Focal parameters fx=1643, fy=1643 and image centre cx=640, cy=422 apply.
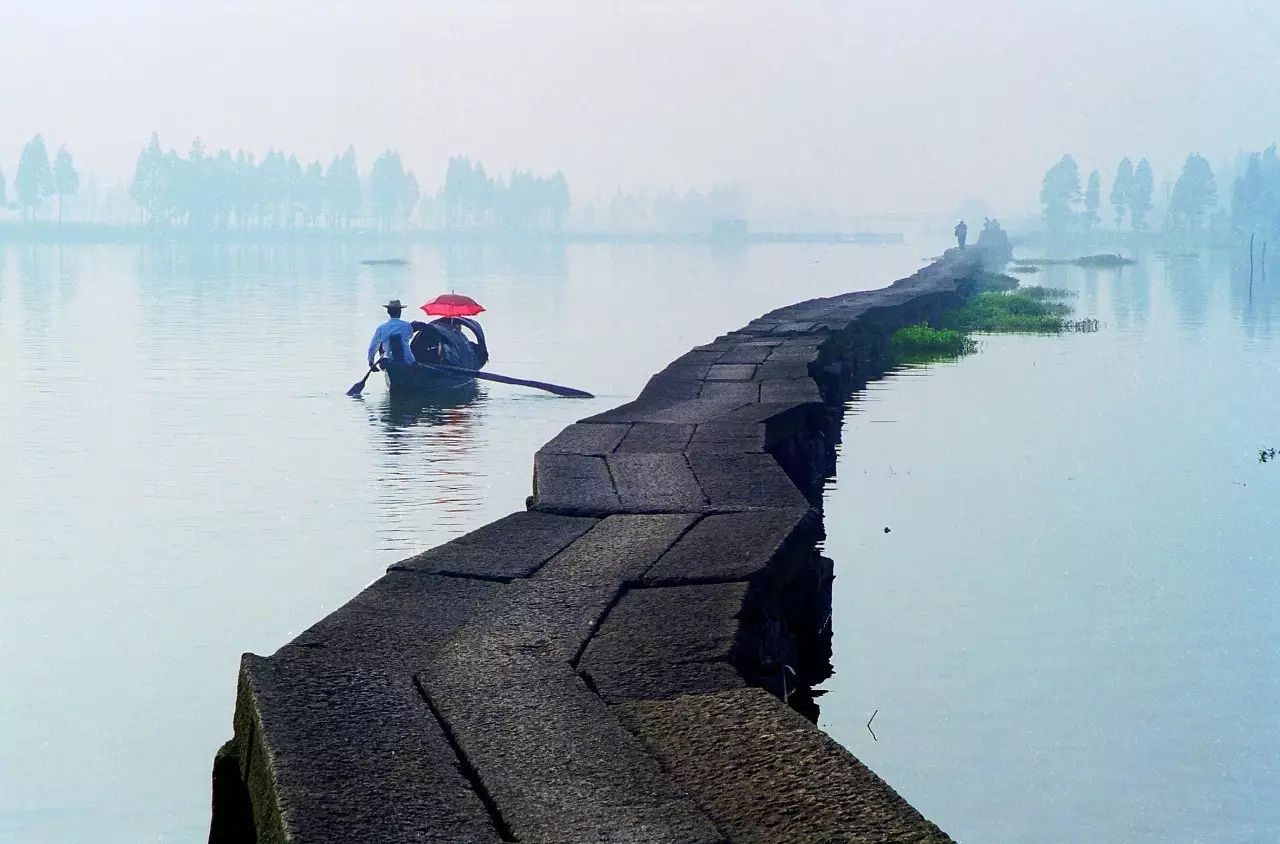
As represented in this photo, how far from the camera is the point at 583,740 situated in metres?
4.92

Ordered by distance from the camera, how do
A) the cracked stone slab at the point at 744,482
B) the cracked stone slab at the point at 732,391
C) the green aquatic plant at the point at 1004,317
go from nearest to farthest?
1. the cracked stone slab at the point at 744,482
2. the cracked stone slab at the point at 732,391
3. the green aquatic plant at the point at 1004,317

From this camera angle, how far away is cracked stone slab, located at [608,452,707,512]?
8898 mm

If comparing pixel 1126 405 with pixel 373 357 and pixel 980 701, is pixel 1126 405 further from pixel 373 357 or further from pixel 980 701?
pixel 980 701

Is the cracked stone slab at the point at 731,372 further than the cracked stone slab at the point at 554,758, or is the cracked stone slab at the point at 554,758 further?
the cracked stone slab at the point at 731,372

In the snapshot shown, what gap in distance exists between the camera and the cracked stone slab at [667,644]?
5.60 meters

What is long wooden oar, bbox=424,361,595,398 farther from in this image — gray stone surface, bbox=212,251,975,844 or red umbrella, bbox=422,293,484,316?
gray stone surface, bbox=212,251,975,844

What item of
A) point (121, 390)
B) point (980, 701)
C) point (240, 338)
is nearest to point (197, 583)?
point (980, 701)

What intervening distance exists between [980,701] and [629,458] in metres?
3.53

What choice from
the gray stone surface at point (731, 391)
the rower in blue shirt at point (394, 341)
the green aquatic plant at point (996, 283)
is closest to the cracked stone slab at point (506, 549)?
the gray stone surface at point (731, 391)

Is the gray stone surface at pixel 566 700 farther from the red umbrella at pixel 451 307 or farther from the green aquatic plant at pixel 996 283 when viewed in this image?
the green aquatic plant at pixel 996 283

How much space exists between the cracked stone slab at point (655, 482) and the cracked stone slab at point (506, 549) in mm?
492

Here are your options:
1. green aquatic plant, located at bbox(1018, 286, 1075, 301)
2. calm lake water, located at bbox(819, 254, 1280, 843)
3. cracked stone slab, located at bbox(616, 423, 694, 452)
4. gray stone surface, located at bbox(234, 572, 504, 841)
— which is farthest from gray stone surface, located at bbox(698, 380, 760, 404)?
green aquatic plant, located at bbox(1018, 286, 1075, 301)

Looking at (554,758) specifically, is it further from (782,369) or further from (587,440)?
(782,369)

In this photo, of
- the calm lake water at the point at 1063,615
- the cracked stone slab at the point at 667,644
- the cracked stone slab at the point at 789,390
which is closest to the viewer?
the cracked stone slab at the point at 667,644
